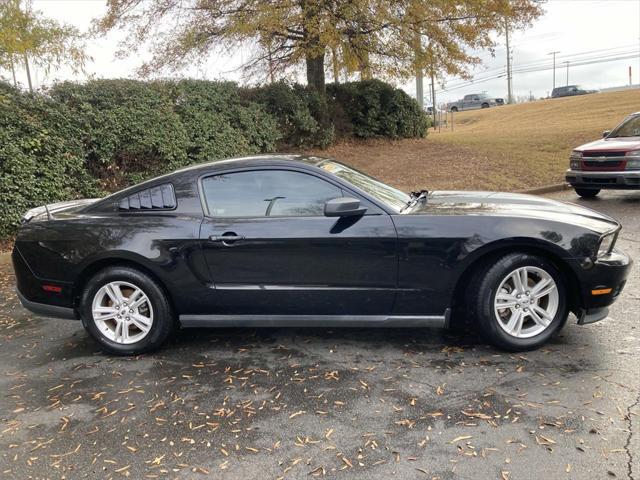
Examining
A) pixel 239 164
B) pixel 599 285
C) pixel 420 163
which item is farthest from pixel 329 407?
pixel 420 163

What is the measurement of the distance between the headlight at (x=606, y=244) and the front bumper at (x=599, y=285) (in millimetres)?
37

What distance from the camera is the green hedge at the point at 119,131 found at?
26.3 ft

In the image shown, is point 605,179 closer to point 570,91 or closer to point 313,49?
point 313,49

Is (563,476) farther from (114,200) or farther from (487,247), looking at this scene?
(114,200)

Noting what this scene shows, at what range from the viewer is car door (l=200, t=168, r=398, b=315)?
3699 mm

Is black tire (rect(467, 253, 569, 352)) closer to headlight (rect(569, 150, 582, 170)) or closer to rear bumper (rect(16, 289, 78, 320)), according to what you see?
rear bumper (rect(16, 289, 78, 320))

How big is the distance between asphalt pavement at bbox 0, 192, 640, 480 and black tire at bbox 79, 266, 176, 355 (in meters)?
0.11

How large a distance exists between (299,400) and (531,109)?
35317 mm

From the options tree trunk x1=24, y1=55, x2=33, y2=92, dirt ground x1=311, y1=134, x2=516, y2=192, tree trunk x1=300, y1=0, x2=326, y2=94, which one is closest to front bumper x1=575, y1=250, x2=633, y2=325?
dirt ground x1=311, y1=134, x2=516, y2=192

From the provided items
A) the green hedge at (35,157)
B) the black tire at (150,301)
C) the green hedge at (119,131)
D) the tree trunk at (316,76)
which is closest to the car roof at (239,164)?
the black tire at (150,301)

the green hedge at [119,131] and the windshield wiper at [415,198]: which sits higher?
the green hedge at [119,131]

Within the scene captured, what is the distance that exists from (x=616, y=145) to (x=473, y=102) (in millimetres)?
48401

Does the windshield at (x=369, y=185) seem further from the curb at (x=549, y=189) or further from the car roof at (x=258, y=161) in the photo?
the curb at (x=549, y=189)

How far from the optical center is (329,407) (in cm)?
313
